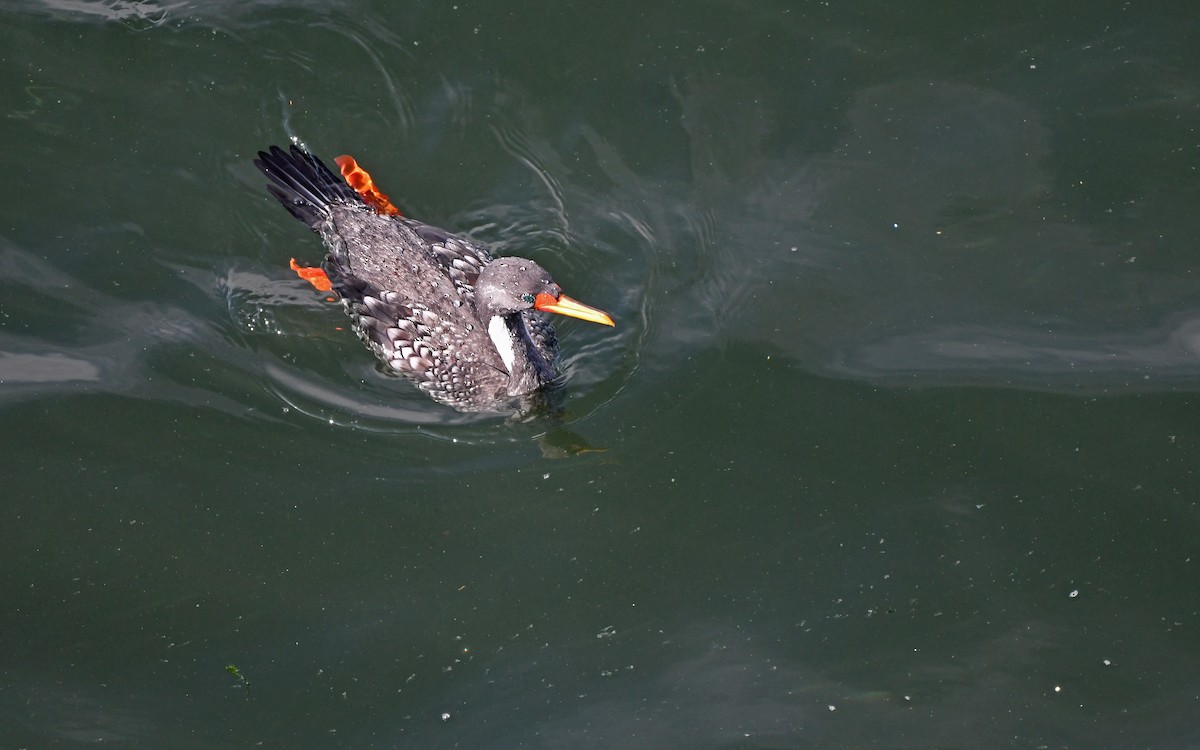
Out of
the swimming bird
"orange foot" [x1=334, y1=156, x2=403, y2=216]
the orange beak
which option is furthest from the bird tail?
the orange beak

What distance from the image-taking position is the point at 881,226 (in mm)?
6297

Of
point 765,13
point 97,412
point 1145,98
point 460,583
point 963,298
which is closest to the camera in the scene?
point 460,583

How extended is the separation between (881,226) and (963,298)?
597mm

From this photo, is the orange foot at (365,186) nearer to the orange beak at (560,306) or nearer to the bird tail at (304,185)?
the bird tail at (304,185)

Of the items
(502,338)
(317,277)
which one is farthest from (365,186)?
(502,338)

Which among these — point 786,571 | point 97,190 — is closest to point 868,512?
point 786,571

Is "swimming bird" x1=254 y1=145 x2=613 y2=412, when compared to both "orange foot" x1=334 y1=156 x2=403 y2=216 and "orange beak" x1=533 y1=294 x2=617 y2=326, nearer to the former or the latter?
"orange beak" x1=533 y1=294 x2=617 y2=326

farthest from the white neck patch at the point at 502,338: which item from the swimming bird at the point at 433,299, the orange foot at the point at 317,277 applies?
the orange foot at the point at 317,277

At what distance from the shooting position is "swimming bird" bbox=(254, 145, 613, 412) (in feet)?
18.6

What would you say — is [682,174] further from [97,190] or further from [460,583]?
[97,190]

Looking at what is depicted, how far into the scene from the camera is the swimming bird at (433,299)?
5668mm

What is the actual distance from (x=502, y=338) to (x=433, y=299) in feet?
1.43

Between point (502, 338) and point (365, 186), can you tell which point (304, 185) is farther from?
point (502, 338)

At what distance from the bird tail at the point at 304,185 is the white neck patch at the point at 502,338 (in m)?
1.07
